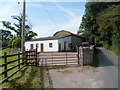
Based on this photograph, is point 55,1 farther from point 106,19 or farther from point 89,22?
point 89,22

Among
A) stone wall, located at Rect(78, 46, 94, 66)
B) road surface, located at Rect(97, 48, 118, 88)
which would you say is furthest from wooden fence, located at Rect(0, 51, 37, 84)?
road surface, located at Rect(97, 48, 118, 88)

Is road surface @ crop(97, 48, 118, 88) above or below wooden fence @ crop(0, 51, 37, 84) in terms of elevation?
below

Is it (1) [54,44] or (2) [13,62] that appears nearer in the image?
(2) [13,62]

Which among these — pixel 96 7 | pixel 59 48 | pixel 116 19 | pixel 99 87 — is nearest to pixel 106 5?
pixel 96 7

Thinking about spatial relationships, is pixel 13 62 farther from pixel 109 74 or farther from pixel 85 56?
pixel 109 74

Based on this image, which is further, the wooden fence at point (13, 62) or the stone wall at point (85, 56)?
the stone wall at point (85, 56)

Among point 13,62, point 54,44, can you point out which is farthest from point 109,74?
point 54,44

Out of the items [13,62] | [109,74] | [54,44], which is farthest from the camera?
[54,44]

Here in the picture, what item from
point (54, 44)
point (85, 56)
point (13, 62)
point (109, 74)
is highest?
point (54, 44)

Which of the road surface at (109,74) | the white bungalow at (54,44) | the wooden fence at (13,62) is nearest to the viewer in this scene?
the road surface at (109,74)

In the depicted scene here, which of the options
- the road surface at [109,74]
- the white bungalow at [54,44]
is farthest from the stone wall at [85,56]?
the white bungalow at [54,44]

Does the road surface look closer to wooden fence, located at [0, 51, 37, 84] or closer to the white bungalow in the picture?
wooden fence, located at [0, 51, 37, 84]

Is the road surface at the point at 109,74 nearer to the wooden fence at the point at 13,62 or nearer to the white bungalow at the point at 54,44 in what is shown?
the wooden fence at the point at 13,62

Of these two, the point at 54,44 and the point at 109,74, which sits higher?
the point at 54,44
